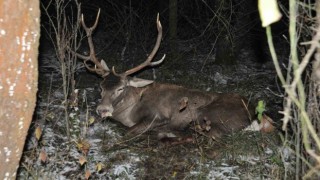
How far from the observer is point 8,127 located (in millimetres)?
3227

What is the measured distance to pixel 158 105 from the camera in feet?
24.8

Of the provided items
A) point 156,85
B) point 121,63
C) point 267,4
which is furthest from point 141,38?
point 267,4

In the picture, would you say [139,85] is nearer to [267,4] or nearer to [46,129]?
[46,129]

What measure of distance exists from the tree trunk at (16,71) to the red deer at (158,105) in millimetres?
3633

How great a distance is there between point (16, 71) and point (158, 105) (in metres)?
4.55

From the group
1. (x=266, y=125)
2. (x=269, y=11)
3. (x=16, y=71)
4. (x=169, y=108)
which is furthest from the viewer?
(x=169, y=108)

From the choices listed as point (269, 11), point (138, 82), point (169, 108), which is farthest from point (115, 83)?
point (269, 11)

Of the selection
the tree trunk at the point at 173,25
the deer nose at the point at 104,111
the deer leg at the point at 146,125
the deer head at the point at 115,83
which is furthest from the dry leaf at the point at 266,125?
the tree trunk at the point at 173,25

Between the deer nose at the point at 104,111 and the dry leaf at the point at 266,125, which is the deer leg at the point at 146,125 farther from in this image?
the dry leaf at the point at 266,125

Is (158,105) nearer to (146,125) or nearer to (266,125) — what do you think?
(146,125)

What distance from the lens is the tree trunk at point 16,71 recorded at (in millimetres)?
2984

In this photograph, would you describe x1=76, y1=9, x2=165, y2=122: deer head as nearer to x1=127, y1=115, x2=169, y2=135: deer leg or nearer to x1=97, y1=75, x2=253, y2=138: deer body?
x1=97, y1=75, x2=253, y2=138: deer body

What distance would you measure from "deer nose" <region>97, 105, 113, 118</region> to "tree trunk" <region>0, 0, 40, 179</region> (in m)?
3.55

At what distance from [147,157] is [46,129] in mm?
1612
